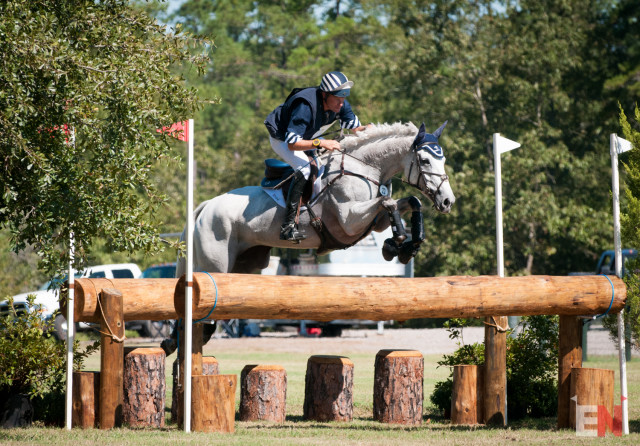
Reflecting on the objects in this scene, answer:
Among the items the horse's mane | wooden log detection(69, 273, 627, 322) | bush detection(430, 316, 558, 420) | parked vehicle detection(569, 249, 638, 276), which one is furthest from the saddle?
parked vehicle detection(569, 249, 638, 276)

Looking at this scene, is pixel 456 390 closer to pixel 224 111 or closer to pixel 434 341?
pixel 434 341

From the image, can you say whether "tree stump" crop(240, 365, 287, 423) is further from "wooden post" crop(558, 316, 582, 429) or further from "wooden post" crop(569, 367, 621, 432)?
"wooden post" crop(569, 367, 621, 432)

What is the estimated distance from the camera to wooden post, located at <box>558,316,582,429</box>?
7.32 meters

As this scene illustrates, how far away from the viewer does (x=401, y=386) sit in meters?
7.82

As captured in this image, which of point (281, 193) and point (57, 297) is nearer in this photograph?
point (281, 193)

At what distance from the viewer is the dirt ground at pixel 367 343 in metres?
18.0

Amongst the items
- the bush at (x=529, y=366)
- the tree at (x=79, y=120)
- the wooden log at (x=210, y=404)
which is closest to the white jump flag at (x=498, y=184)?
the bush at (x=529, y=366)

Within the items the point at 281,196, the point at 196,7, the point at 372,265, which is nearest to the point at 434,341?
the point at 372,265

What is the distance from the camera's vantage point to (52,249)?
759cm

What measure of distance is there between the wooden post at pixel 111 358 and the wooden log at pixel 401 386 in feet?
7.30

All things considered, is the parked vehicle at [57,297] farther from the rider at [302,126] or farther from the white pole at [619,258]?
the white pole at [619,258]

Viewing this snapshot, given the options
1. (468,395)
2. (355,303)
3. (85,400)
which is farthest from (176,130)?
(468,395)

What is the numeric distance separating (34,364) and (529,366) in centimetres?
437

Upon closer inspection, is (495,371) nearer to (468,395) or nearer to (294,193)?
(468,395)
